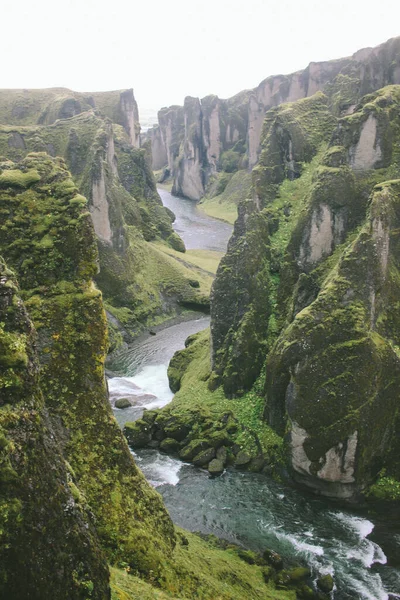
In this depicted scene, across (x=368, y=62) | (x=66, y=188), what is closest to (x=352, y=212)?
(x=66, y=188)

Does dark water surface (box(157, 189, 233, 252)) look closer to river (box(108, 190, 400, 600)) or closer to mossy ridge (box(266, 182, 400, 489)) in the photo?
mossy ridge (box(266, 182, 400, 489))

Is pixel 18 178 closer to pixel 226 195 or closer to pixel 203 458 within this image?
pixel 203 458

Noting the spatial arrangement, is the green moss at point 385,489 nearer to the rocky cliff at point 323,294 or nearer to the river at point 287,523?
the rocky cliff at point 323,294

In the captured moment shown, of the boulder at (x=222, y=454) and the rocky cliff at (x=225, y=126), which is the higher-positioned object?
the rocky cliff at (x=225, y=126)

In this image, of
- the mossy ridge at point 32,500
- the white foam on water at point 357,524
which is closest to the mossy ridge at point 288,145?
the white foam on water at point 357,524

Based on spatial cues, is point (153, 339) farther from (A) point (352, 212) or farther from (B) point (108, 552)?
(B) point (108, 552)

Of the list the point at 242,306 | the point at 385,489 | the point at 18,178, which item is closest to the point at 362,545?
the point at 385,489

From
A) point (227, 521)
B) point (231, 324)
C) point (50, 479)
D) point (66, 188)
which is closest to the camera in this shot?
point (50, 479)

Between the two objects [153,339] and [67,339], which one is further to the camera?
[153,339]
